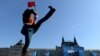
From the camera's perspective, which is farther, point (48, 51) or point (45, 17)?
point (48, 51)

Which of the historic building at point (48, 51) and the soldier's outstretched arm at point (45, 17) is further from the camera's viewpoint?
the historic building at point (48, 51)

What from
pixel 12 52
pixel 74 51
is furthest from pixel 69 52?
pixel 12 52

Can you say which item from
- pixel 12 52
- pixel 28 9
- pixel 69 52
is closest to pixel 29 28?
pixel 28 9

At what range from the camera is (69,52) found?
187ft

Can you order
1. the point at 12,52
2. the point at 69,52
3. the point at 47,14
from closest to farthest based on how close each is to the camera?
1. the point at 47,14
2. the point at 69,52
3. the point at 12,52

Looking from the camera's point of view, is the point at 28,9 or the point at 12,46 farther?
the point at 12,46

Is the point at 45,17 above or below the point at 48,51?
above

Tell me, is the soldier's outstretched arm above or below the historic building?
above

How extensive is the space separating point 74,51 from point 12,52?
1807 cm

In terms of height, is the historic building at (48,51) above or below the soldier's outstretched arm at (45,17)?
below

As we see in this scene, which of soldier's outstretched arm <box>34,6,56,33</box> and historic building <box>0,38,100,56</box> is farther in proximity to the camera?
historic building <box>0,38,100,56</box>

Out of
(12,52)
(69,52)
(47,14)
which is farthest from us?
(12,52)

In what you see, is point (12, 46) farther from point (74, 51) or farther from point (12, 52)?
point (74, 51)

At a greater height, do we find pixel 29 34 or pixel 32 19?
pixel 32 19
